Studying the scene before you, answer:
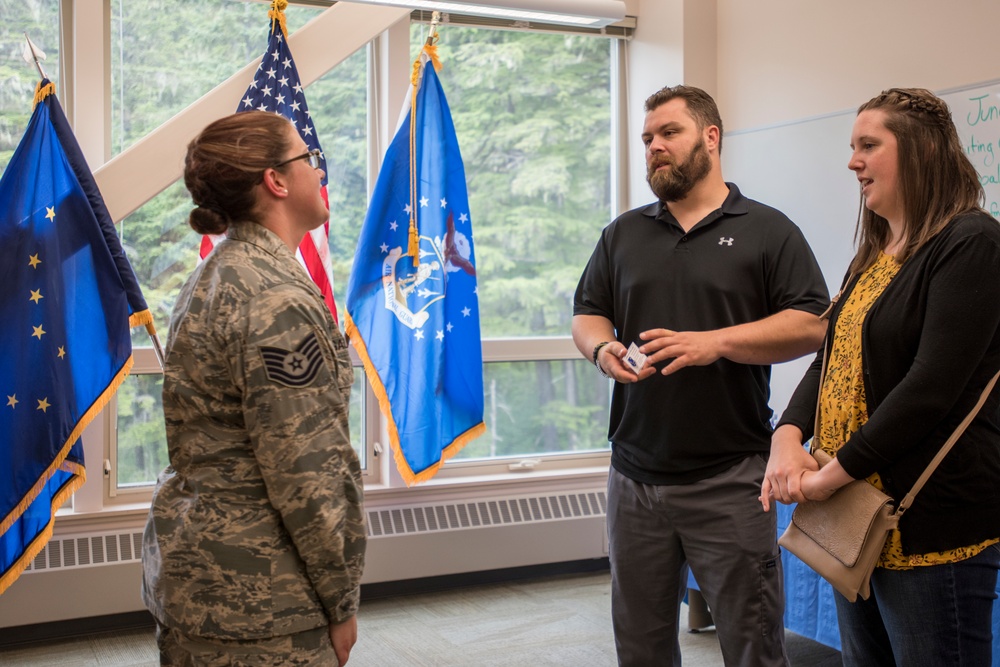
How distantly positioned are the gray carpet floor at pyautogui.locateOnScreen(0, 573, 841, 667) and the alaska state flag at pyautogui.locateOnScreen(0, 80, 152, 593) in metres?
0.51

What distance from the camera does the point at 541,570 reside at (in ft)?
13.3

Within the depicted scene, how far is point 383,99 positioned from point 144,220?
1.10 metres

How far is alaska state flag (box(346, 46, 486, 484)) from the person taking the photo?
3.45 m

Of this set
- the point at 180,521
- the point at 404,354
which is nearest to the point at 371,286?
the point at 404,354

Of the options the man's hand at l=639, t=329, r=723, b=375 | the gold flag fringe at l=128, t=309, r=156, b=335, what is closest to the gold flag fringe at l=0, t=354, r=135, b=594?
the gold flag fringe at l=128, t=309, r=156, b=335

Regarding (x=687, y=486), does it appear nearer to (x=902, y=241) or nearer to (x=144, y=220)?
(x=902, y=241)

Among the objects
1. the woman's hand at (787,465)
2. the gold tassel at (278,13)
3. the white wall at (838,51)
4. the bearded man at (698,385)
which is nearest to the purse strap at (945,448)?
the woman's hand at (787,465)

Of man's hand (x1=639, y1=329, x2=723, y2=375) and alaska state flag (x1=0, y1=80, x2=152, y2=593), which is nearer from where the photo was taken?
man's hand (x1=639, y1=329, x2=723, y2=375)

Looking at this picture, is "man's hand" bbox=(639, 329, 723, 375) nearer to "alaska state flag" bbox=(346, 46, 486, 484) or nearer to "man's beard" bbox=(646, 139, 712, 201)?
"man's beard" bbox=(646, 139, 712, 201)

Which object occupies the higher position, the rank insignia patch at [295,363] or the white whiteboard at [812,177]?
the white whiteboard at [812,177]

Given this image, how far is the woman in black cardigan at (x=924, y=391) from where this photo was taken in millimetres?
1396

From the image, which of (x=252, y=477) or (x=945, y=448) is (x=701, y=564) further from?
(x=252, y=477)

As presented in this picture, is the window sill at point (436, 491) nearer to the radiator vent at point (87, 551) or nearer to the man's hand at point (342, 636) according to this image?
the radiator vent at point (87, 551)

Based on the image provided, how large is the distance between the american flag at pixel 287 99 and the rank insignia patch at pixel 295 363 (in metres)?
1.85
